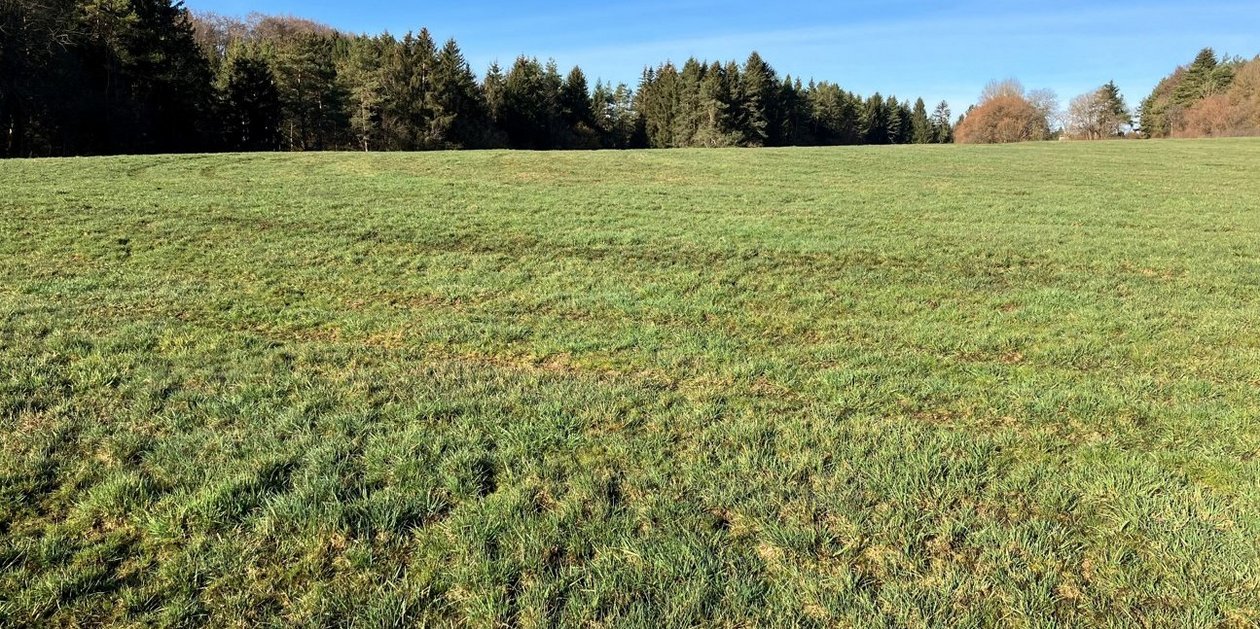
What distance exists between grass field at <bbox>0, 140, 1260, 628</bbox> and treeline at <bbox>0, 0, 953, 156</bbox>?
108 ft

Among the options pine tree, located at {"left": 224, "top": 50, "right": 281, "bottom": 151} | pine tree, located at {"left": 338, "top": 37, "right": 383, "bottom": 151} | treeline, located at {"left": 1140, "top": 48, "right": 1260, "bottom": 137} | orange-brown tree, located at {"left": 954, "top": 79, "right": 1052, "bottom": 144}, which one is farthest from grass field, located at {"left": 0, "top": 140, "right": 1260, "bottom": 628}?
orange-brown tree, located at {"left": 954, "top": 79, "right": 1052, "bottom": 144}

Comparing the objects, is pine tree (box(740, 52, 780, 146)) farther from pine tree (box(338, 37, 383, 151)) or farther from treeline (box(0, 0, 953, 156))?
pine tree (box(338, 37, 383, 151))

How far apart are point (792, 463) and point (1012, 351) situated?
3.57 meters

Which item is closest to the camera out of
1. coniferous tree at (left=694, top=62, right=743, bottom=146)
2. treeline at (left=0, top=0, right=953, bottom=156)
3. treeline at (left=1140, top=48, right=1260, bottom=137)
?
treeline at (left=0, top=0, right=953, bottom=156)

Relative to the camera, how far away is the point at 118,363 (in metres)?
5.46

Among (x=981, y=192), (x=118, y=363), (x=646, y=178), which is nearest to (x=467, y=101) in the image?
(x=646, y=178)

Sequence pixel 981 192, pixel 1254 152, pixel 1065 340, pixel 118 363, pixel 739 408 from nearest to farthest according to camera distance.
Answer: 1. pixel 739 408
2. pixel 118 363
3. pixel 1065 340
4. pixel 981 192
5. pixel 1254 152

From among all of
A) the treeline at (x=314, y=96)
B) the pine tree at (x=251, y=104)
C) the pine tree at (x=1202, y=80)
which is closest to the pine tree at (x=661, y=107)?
the treeline at (x=314, y=96)

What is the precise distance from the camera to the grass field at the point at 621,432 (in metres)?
2.97

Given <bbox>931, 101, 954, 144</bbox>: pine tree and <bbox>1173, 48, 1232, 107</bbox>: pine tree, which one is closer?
<bbox>1173, 48, 1232, 107</bbox>: pine tree

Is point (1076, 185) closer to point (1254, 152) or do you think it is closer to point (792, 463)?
point (792, 463)

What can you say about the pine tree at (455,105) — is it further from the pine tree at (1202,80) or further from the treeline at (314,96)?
the pine tree at (1202,80)

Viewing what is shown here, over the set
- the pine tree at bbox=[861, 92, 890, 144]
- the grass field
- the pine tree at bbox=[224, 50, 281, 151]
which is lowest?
the grass field

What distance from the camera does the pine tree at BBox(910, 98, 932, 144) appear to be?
327ft
